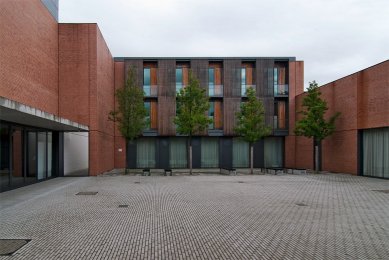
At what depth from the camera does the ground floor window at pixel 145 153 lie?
33.8 m

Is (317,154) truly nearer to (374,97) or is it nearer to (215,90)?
(374,97)

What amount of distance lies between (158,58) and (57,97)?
11.8 meters

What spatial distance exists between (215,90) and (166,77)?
475 centimetres

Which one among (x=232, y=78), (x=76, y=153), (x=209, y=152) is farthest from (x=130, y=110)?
(x=232, y=78)

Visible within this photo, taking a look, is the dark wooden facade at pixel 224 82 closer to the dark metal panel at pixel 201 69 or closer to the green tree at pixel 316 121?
the dark metal panel at pixel 201 69

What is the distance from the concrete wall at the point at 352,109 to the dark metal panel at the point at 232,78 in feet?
25.2

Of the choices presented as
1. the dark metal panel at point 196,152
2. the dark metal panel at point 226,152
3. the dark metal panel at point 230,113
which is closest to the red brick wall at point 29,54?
the dark metal panel at point 196,152

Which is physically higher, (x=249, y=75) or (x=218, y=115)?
(x=249, y=75)

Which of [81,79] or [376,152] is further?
[81,79]

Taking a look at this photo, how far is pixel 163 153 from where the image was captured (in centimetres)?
3375

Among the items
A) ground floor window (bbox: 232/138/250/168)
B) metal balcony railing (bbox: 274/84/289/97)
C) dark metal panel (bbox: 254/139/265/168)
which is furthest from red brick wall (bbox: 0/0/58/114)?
metal balcony railing (bbox: 274/84/289/97)

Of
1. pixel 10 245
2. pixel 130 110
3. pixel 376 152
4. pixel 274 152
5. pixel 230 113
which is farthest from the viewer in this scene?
pixel 274 152

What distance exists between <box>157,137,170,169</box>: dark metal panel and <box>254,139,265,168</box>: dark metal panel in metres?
8.37

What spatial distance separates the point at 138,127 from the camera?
2639cm
